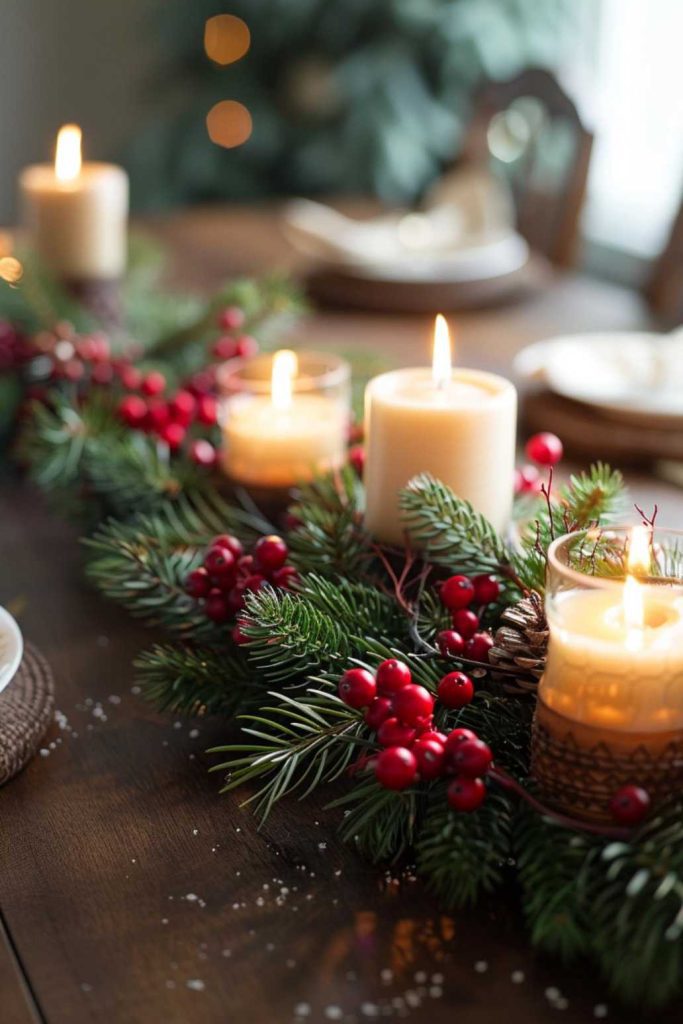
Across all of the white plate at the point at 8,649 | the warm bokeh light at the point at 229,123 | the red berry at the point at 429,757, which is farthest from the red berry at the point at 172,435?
the warm bokeh light at the point at 229,123

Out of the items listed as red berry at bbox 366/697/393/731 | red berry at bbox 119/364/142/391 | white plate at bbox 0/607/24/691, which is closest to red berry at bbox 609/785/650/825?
red berry at bbox 366/697/393/731

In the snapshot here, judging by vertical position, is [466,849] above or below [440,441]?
below

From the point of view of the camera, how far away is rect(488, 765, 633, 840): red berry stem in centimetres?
54

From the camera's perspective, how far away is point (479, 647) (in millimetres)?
654

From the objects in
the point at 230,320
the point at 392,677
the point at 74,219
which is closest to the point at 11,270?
the point at 74,219

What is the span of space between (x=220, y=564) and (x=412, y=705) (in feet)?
0.70

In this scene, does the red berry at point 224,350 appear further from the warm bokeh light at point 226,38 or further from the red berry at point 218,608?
the warm bokeh light at point 226,38

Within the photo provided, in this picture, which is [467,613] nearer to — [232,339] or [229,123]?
[232,339]

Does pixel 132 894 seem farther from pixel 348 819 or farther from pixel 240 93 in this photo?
pixel 240 93

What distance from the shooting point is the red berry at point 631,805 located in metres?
0.54

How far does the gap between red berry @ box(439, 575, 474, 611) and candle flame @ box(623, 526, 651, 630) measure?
119 mm

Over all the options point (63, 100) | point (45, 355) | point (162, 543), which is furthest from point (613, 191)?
point (162, 543)

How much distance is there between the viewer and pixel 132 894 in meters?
0.60

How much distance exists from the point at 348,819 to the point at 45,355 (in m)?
0.74
